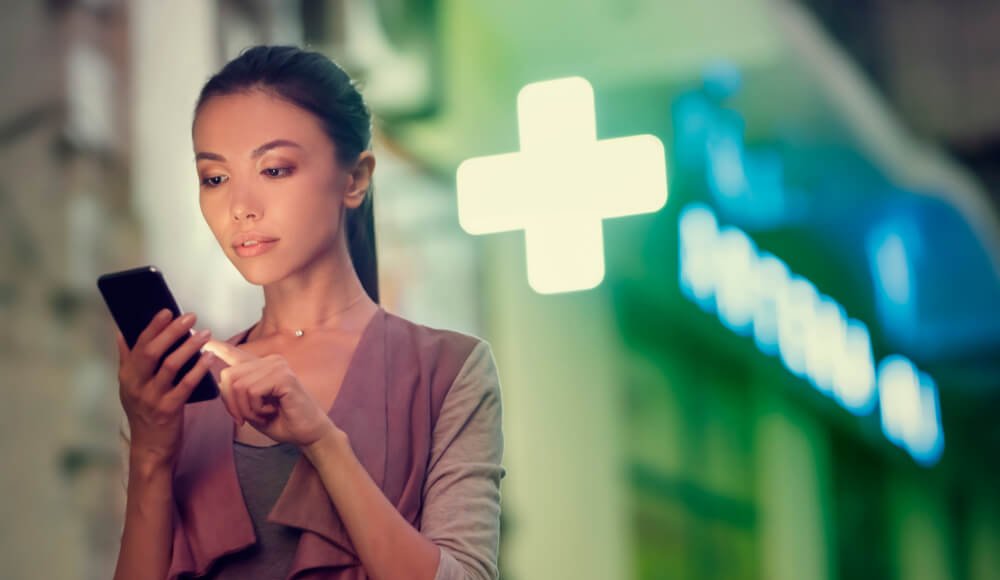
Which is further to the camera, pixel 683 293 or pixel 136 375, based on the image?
pixel 683 293

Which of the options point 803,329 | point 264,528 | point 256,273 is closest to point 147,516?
point 264,528

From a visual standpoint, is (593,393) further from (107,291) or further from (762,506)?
(107,291)

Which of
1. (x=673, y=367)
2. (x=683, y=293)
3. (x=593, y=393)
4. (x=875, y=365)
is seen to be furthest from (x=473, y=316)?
(x=875, y=365)

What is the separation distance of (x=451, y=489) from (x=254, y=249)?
9.1 inches

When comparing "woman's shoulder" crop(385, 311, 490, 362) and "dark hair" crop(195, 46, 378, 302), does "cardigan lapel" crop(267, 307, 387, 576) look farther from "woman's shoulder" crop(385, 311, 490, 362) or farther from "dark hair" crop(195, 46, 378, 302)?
"dark hair" crop(195, 46, 378, 302)

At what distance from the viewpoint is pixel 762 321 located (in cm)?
491

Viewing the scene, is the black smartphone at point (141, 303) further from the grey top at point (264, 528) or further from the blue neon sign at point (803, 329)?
the blue neon sign at point (803, 329)

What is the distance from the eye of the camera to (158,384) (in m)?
0.83

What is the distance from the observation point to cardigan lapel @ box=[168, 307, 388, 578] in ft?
2.75

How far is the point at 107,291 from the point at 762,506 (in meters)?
4.99

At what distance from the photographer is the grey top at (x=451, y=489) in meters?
0.85

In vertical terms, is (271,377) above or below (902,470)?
above

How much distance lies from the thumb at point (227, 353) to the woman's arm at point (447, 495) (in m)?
0.08

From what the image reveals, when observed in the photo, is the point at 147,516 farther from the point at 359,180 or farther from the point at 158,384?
the point at 359,180
